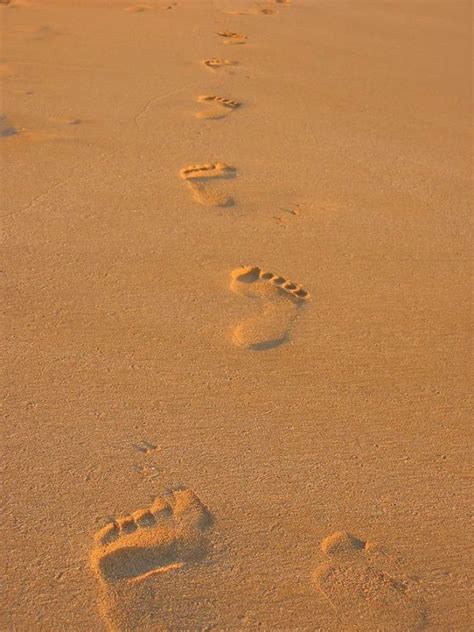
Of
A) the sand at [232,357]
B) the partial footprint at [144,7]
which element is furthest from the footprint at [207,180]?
the partial footprint at [144,7]

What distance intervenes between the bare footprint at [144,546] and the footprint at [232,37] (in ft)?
14.0

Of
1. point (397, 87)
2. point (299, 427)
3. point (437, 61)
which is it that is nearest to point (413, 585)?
point (299, 427)

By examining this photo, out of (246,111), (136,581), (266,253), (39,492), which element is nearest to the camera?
(136,581)

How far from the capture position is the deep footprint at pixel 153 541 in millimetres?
1704

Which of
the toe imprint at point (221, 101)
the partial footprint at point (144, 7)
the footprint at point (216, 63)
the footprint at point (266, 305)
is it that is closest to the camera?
the footprint at point (266, 305)

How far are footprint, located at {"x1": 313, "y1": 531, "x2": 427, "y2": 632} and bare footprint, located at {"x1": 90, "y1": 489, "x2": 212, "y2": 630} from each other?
269 mm

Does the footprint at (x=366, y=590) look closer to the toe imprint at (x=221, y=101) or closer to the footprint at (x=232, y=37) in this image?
the toe imprint at (x=221, y=101)

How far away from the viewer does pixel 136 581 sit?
5.51 ft

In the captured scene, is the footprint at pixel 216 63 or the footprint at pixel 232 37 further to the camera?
the footprint at pixel 232 37

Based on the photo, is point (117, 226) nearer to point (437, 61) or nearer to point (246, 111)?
point (246, 111)

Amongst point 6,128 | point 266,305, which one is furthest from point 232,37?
point 266,305

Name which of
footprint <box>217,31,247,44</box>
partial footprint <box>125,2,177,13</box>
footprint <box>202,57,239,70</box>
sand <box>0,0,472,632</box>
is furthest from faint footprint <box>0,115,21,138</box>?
partial footprint <box>125,2,177,13</box>

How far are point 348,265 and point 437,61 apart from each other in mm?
3140

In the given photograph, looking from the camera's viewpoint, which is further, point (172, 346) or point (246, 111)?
point (246, 111)
